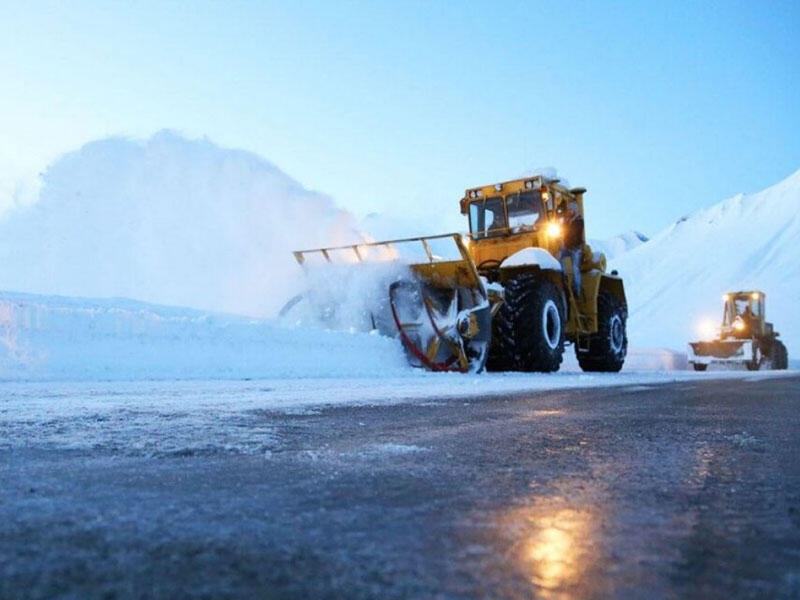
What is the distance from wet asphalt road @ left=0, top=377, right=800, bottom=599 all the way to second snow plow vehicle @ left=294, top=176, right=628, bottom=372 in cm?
663

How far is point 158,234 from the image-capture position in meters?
11.2

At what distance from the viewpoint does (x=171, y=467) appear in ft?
5.60

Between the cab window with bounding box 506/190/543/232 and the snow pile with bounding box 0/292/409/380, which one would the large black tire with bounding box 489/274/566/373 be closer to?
the cab window with bounding box 506/190/543/232

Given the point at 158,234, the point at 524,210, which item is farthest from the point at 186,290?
the point at 524,210

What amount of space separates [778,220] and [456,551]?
55.0 meters

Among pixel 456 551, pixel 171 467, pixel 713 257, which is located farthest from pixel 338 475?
pixel 713 257

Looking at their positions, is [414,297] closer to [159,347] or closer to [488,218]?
[488,218]

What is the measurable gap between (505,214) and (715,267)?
134 feet

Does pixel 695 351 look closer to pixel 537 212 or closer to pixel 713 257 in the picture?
pixel 537 212

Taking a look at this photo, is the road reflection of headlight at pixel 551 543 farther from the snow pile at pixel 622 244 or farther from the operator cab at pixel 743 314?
the snow pile at pixel 622 244

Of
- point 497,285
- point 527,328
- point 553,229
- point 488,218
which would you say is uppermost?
point 488,218

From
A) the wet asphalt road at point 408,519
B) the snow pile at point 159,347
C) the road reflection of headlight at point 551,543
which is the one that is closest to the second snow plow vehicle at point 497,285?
the snow pile at point 159,347

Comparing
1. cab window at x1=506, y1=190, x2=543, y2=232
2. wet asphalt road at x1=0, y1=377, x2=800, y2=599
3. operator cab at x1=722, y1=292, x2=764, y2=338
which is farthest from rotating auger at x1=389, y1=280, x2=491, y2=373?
operator cab at x1=722, y1=292, x2=764, y2=338

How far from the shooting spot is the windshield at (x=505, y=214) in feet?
32.6
